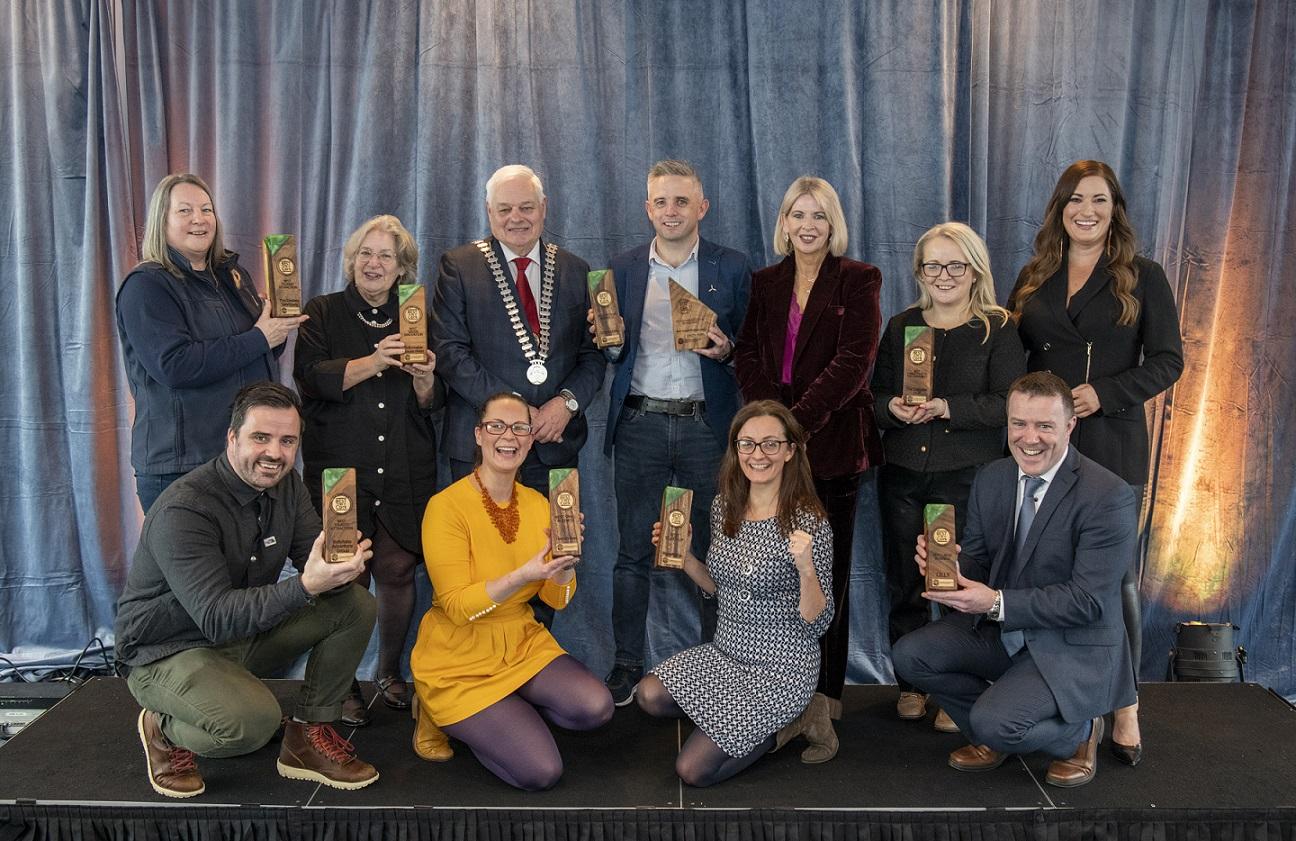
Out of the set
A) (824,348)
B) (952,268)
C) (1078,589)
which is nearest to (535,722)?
(824,348)

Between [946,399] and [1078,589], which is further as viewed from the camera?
[946,399]

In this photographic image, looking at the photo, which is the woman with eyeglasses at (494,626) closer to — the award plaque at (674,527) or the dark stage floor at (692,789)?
the dark stage floor at (692,789)

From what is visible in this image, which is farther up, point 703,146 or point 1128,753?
point 703,146

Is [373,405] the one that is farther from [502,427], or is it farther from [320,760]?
[320,760]

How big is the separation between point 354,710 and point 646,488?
1.14 metres

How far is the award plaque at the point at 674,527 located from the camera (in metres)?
3.29

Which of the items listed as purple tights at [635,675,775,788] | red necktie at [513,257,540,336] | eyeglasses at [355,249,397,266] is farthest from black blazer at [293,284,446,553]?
purple tights at [635,675,775,788]

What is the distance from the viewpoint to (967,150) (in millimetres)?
4309

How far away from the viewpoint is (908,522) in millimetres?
3586

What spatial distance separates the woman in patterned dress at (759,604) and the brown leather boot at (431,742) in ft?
1.92

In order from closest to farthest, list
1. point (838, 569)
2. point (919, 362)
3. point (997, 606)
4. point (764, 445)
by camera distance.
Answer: point (997, 606) → point (764, 445) → point (919, 362) → point (838, 569)

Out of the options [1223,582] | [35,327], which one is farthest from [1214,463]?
[35,327]

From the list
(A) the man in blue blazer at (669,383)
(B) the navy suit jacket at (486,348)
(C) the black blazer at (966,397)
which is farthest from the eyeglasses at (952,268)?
(B) the navy suit jacket at (486,348)

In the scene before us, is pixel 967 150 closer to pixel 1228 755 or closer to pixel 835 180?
pixel 835 180
